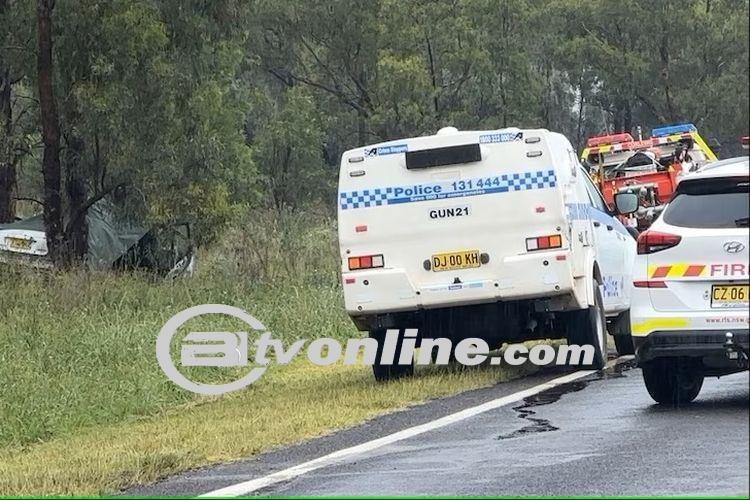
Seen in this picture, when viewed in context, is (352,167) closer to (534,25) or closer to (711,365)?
(711,365)

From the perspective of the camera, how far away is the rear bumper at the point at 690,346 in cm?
567

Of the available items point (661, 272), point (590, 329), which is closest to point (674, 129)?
point (590, 329)

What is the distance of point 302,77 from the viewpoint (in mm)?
47094

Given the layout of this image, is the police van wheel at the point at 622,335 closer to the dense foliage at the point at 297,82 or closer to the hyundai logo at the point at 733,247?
the dense foliage at the point at 297,82

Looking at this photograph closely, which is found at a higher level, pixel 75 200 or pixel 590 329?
pixel 75 200

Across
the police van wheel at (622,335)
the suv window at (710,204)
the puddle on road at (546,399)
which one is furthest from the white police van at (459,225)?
the suv window at (710,204)

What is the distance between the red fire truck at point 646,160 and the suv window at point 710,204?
17819mm

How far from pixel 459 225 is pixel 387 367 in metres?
1.67

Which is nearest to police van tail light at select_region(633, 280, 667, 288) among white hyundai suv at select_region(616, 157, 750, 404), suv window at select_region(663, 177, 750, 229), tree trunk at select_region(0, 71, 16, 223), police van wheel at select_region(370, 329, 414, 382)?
white hyundai suv at select_region(616, 157, 750, 404)

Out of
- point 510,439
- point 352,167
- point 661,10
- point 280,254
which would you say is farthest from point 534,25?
point 510,439

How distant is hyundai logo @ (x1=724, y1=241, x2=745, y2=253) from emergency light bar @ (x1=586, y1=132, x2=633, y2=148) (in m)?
24.1

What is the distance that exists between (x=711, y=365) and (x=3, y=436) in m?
7.35

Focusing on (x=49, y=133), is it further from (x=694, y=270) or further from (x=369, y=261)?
(x=694, y=270)

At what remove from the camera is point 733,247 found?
3.21 metres
